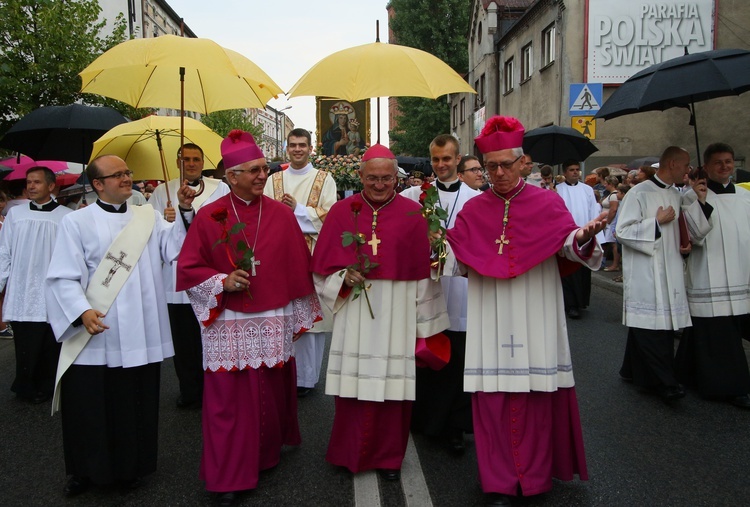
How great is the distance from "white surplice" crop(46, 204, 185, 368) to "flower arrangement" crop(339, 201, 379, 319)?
3.90 feet

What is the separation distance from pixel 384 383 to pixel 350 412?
13.3 inches

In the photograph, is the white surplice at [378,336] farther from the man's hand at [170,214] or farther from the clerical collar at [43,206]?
the clerical collar at [43,206]

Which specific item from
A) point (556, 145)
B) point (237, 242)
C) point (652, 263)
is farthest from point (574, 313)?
point (237, 242)

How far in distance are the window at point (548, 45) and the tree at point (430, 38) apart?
54.4 ft

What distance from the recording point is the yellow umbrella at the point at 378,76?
15.0 feet

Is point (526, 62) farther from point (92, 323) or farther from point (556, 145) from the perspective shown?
point (92, 323)

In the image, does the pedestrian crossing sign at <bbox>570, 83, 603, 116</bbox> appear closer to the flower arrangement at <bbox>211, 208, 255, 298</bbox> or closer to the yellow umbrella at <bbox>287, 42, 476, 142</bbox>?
the yellow umbrella at <bbox>287, 42, 476, 142</bbox>

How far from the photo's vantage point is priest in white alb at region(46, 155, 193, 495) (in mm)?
3904

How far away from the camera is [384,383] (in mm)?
4094

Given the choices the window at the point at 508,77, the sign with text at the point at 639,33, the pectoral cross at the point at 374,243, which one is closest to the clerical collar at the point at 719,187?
the pectoral cross at the point at 374,243

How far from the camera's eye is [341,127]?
26047mm

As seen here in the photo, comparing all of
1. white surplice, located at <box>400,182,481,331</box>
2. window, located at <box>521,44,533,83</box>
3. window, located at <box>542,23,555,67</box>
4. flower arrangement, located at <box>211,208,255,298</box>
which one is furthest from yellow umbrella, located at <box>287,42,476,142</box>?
window, located at <box>521,44,533,83</box>

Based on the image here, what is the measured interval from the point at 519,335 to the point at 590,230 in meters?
0.73

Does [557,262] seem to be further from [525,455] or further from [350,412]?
[350,412]
